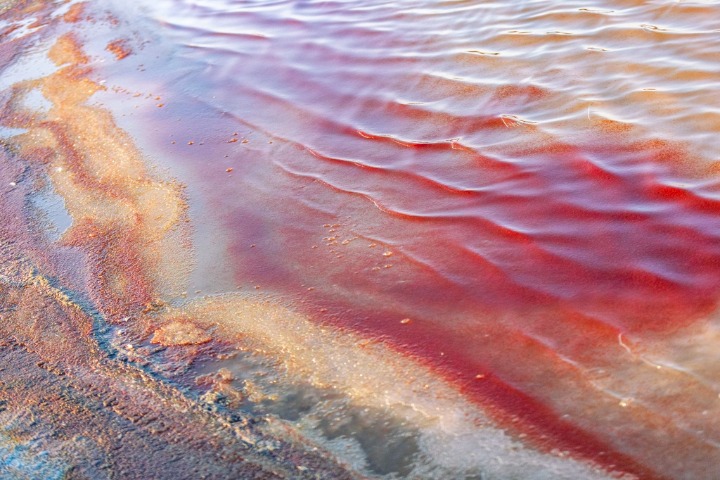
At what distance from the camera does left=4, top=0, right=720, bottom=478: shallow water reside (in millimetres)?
2871

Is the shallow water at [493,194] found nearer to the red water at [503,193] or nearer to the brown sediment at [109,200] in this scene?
the red water at [503,193]

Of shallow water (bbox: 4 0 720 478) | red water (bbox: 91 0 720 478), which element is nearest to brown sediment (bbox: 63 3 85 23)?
shallow water (bbox: 4 0 720 478)

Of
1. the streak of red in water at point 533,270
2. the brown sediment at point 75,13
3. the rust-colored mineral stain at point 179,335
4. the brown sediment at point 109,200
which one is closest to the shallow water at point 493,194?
the streak of red in water at point 533,270

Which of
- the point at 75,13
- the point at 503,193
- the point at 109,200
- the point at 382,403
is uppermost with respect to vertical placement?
the point at 75,13

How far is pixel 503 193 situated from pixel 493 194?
5 cm

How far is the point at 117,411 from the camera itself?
3072mm

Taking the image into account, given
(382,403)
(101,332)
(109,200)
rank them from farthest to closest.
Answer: (109,200) → (101,332) → (382,403)

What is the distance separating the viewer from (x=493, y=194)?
407cm

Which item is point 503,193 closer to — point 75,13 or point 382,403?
point 382,403

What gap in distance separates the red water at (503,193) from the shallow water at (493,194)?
11 mm

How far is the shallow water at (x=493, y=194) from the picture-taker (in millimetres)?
2871

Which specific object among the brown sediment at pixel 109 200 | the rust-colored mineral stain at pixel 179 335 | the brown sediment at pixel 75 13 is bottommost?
the rust-colored mineral stain at pixel 179 335

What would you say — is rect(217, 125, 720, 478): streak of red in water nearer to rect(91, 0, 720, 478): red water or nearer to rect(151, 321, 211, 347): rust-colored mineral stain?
rect(91, 0, 720, 478): red water

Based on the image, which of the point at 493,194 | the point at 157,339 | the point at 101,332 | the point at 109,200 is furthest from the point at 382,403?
the point at 109,200
